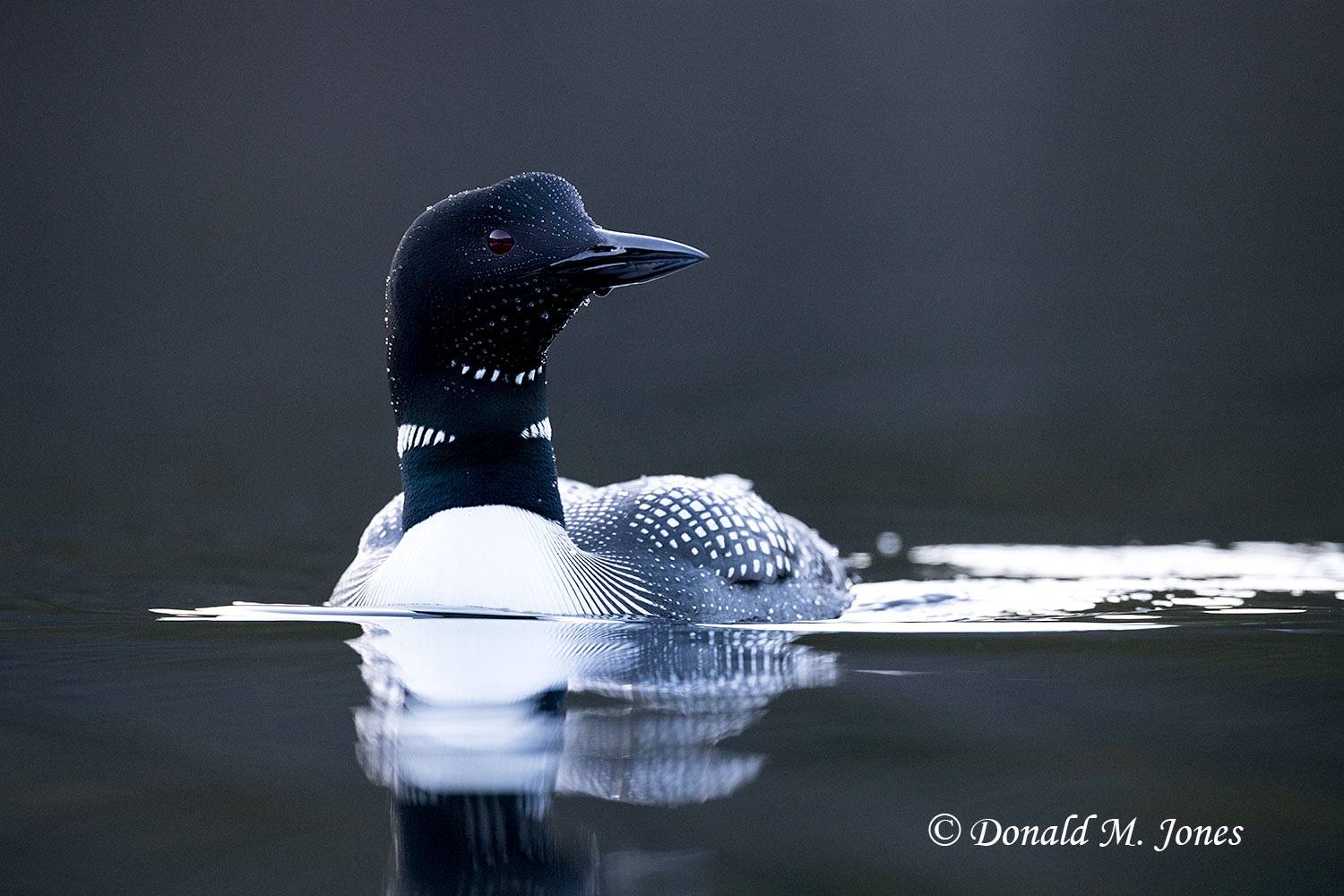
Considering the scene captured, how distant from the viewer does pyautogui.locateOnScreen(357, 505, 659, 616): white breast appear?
3258mm

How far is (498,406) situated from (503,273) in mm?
274

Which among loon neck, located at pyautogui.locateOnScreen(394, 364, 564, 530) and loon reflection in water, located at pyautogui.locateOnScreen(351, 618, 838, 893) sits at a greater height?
loon neck, located at pyautogui.locateOnScreen(394, 364, 564, 530)

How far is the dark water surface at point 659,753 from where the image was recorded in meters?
1.82

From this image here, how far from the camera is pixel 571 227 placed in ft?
11.0

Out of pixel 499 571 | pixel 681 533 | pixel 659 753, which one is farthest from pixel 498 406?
pixel 659 753

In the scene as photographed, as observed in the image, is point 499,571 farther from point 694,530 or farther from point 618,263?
point 618,263

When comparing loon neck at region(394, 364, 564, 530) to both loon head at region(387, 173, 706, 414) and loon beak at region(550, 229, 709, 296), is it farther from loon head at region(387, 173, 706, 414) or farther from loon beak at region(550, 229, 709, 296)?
loon beak at region(550, 229, 709, 296)

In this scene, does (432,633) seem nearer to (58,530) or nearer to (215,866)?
(215,866)

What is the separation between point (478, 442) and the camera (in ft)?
11.0

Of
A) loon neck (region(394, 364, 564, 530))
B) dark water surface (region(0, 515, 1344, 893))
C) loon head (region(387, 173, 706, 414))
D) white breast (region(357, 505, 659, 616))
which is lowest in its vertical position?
dark water surface (region(0, 515, 1344, 893))

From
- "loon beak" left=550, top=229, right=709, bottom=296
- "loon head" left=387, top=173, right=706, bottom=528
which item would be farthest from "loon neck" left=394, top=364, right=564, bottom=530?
"loon beak" left=550, top=229, right=709, bottom=296

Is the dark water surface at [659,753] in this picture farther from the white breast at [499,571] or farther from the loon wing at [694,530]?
the loon wing at [694,530]

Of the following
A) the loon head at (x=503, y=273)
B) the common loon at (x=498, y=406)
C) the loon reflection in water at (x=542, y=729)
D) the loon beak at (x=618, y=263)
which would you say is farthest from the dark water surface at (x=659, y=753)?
the loon beak at (x=618, y=263)

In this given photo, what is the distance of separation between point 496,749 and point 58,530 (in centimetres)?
338
